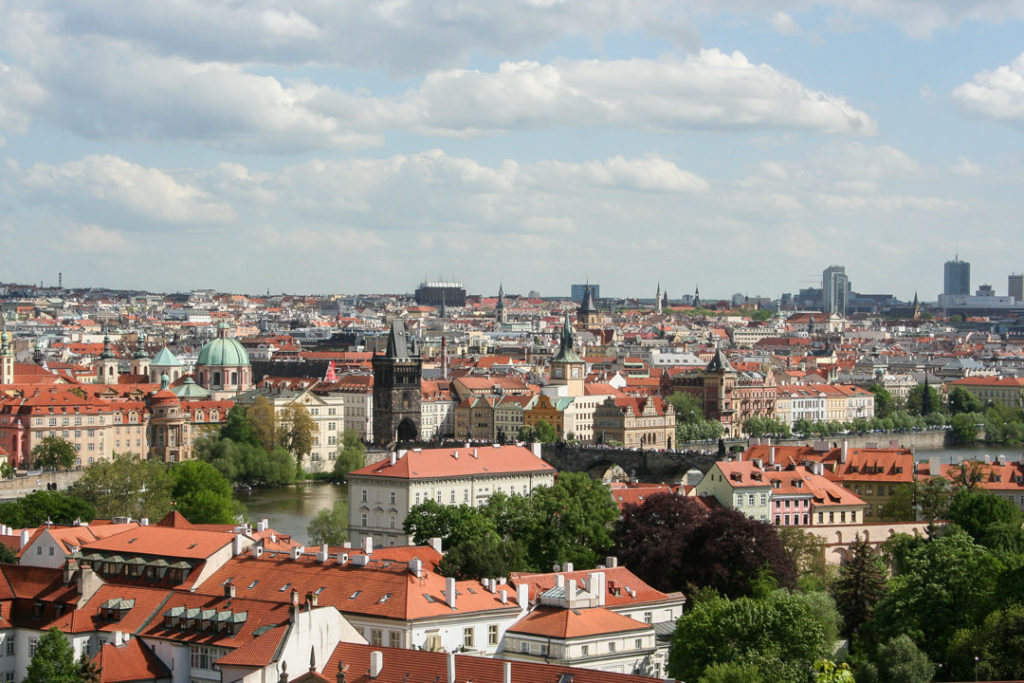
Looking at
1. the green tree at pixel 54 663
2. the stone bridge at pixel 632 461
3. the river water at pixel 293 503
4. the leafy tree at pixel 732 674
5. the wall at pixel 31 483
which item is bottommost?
the river water at pixel 293 503

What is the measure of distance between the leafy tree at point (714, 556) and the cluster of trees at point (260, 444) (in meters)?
41.4

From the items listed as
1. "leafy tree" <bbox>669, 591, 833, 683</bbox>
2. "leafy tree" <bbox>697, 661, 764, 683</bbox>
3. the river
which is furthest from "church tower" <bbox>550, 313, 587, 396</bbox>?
"leafy tree" <bbox>697, 661, 764, 683</bbox>

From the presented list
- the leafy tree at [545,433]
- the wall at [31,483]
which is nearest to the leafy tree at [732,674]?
the wall at [31,483]

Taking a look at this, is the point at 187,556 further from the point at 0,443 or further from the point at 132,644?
the point at 0,443

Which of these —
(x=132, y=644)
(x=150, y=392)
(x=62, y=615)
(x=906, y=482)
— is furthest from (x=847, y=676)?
Answer: (x=150, y=392)

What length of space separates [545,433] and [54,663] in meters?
70.0

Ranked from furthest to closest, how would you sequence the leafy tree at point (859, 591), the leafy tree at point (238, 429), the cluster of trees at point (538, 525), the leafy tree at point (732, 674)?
1. the leafy tree at point (238, 429)
2. the cluster of trees at point (538, 525)
3. the leafy tree at point (859, 591)
4. the leafy tree at point (732, 674)

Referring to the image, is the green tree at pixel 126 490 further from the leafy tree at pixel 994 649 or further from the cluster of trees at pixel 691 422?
the cluster of trees at pixel 691 422

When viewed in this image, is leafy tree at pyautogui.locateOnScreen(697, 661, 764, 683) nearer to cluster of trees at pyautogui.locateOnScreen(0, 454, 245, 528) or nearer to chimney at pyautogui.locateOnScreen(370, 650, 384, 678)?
chimney at pyautogui.locateOnScreen(370, 650, 384, 678)

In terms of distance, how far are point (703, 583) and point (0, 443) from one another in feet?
157

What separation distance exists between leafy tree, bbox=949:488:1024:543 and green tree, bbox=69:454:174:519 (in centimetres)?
2342

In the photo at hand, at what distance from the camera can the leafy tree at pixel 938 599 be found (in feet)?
122

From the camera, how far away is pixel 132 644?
34688 millimetres

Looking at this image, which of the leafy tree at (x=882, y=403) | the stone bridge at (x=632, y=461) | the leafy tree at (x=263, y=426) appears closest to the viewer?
the stone bridge at (x=632, y=461)
